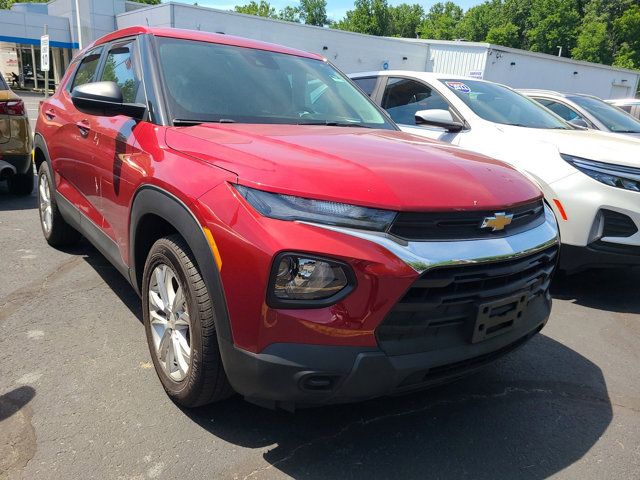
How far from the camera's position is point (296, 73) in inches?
133

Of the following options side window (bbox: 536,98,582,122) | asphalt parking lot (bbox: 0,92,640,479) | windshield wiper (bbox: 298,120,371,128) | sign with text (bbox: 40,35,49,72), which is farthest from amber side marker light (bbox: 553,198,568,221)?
sign with text (bbox: 40,35,49,72)

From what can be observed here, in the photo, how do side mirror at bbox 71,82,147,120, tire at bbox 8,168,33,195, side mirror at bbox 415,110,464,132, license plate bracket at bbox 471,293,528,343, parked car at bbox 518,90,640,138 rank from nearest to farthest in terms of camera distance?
license plate bracket at bbox 471,293,528,343 → side mirror at bbox 71,82,147,120 → side mirror at bbox 415,110,464,132 → tire at bbox 8,168,33,195 → parked car at bbox 518,90,640,138

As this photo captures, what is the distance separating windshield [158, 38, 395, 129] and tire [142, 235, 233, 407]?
76cm

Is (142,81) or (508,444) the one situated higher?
(142,81)

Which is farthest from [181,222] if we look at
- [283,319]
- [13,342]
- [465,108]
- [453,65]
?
[453,65]

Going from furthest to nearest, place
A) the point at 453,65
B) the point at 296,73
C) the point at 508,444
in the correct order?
the point at 453,65
the point at 296,73
the point at 508,444

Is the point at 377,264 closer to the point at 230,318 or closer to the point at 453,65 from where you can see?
the point at 230,318

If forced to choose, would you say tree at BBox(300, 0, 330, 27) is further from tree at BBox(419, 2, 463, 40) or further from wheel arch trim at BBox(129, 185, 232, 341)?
wheel arch trim at BBox(129, 185, 232, 341)

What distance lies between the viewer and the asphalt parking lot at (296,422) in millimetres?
2115

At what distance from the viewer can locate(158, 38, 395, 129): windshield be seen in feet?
9.00

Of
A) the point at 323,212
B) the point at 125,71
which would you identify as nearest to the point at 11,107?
the point at 125,71

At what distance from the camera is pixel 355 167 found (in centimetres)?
203

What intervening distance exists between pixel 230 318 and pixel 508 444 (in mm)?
1401

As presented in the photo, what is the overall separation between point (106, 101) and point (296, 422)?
1837 millimetres
